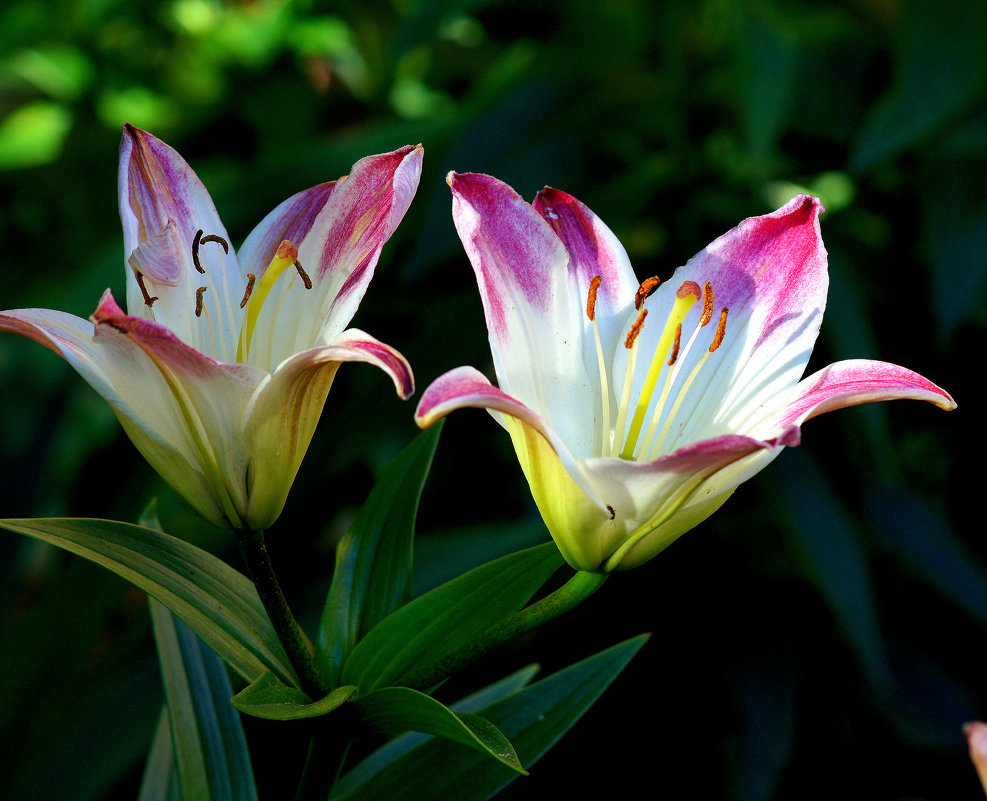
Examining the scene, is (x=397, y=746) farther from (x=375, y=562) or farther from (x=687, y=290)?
(x=687, y=290)

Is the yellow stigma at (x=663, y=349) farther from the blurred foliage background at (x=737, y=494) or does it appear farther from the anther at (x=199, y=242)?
the blurred foliage background at (x=737, y=494)

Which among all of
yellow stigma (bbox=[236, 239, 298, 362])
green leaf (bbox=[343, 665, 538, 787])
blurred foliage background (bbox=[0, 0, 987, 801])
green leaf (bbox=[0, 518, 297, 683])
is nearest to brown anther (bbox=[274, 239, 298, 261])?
yellow stigma (bbox=[236, 239, 298, 362])

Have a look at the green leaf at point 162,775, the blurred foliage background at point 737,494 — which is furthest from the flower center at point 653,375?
the blurred foliage background at point 737,494

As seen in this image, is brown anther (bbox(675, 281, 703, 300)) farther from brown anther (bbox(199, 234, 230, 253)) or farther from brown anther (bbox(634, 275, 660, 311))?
brown anther (bbox(199, 234, 230, 253))

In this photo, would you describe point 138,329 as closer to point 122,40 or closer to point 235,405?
point 235,405

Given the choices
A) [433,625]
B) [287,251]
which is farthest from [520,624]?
[287,251]
